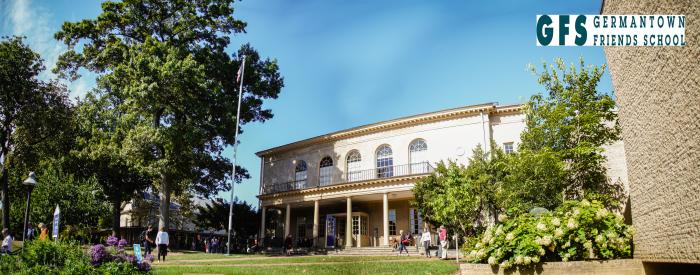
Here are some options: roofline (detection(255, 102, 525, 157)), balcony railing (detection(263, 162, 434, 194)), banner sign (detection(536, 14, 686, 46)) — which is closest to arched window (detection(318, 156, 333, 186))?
balcony railing (detection(263, 162, 434, 194))

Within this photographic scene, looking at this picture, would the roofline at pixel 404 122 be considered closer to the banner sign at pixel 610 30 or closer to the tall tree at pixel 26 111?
the tall tree at pixel 26 111

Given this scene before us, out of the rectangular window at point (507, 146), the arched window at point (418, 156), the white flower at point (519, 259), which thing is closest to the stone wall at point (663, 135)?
the white flower at point (519, 259)

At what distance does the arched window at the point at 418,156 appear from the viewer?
27.6m

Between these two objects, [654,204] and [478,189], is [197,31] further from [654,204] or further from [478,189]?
[654,204]

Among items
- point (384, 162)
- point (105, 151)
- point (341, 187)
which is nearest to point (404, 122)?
point (384, 162)

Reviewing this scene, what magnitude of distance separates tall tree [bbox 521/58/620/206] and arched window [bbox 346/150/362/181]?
1329 centimetres

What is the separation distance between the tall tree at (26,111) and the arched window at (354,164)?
18.5m

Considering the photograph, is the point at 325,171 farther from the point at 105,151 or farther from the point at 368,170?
the point at 105,151

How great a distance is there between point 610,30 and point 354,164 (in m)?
26.3

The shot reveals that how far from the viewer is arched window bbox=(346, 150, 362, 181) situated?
30.5 metres

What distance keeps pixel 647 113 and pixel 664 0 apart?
1059 millimetres

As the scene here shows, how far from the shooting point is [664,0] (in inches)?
134

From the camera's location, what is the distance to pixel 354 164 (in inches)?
1219

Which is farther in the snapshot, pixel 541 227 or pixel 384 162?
pixel 384 162
